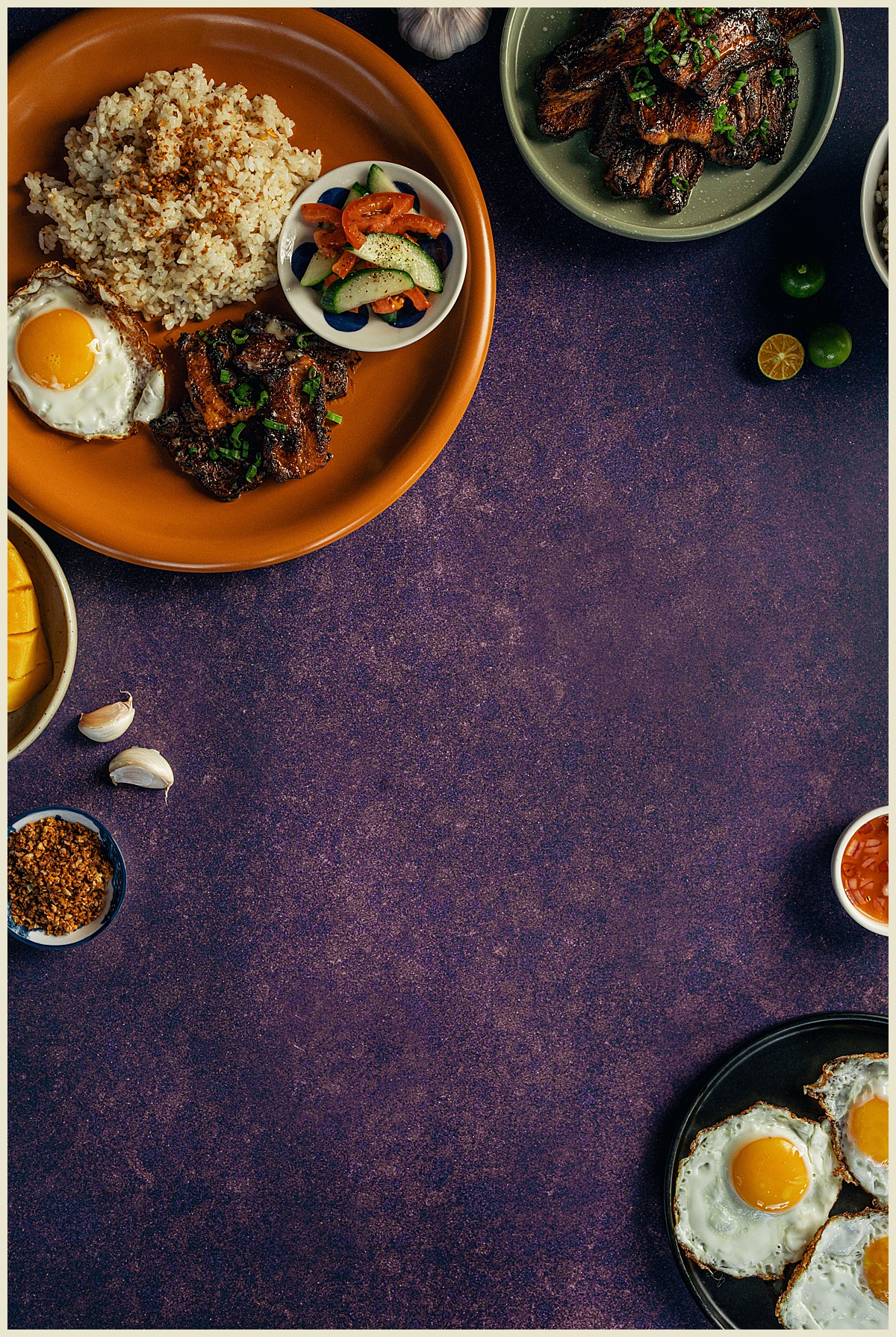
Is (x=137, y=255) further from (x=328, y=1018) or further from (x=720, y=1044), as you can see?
(x=720, y=1044)

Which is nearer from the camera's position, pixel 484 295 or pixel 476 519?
pixel 484 295

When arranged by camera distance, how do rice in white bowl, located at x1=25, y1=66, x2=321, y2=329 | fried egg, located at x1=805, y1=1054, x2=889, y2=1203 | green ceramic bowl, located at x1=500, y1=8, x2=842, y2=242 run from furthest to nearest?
1. fried egg, located at x1=805, y1=1054, x2=889, y2=1203
2. green ceramic bowl, located at x1=500, y1=8, x2=842, y2=242
3. rice in white bowl, located at x1=25, y1=66, x2=321, y2=329

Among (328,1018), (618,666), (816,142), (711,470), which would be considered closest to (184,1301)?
(328,1018)

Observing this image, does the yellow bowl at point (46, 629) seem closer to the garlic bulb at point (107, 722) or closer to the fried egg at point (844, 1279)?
the garlic bulb at point (107, 722)

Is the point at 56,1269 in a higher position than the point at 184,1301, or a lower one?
higher

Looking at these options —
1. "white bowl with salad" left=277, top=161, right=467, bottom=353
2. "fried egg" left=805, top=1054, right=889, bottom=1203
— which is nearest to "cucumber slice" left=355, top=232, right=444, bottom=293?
"white bowl with salad" left=277, top=161, right=467, bottom=353

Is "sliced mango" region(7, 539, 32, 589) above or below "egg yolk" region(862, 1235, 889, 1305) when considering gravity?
above

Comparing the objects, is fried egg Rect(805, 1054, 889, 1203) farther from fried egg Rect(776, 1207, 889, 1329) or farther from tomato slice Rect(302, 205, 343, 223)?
tomato slice Rect(302, 205, 343, 223)

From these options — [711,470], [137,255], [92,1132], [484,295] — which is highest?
[137,255]
